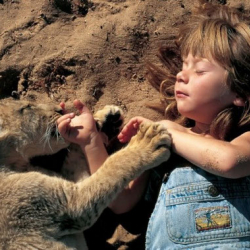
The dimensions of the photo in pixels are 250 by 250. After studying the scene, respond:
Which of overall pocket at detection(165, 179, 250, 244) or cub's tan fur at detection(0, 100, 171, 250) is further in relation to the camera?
overall pocket at detection(165, 179, 250, 244)

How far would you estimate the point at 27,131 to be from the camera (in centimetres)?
387

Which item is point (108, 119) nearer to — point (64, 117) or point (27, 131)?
point (64, 117)

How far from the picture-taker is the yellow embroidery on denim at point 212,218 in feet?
11.9

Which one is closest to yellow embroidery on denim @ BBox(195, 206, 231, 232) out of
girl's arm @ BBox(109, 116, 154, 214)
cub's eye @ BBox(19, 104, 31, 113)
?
girl's arm @ BBox(109, 116, 154, 214)

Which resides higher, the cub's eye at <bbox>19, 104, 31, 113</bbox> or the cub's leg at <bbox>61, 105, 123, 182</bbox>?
the cub's eye at <bbox>19, 104, 31, 113</bbox>

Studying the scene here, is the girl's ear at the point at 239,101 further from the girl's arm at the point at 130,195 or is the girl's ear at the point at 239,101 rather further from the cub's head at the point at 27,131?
the cub's head at the point at 27,131

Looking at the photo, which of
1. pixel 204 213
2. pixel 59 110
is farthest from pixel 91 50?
pixel 204 213

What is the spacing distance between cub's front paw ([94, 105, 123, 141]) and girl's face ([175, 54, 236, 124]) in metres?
0.66

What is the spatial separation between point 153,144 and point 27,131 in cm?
107

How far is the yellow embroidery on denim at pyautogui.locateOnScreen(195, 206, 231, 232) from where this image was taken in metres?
3.64

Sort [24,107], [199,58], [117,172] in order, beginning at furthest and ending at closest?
[24,107] → [199,58] → [117,172]

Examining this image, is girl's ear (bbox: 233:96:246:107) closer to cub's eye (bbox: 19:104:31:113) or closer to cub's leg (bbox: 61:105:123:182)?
cub's leg (bbox: 61:105:123:182)

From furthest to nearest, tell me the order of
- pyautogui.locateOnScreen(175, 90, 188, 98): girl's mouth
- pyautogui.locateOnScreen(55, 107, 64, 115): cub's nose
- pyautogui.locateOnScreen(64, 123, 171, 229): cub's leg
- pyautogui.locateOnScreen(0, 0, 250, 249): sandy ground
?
pyautogui.locateOnScreen(0, 0, 250, 249): sandy ground
pyautogui.locateOnScreen(55, 107, 64, 115): cub's nose
pyautogui.locateOnScreen(175, 90, 188, 98): girl's mouth
pyautogui.locateOnScreen(64, 123, 171, 229): cub's leg

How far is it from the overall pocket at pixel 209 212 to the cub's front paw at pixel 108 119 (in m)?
0.90
